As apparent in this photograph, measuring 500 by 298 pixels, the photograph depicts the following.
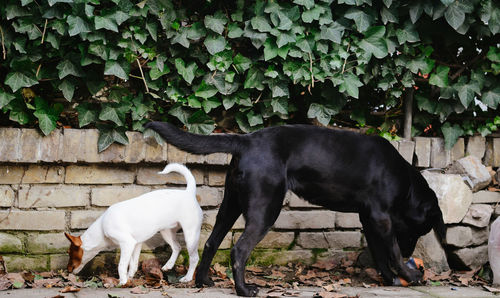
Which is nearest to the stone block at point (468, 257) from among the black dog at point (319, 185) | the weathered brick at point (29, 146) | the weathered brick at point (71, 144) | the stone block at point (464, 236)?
the stone block at point (464, 236)

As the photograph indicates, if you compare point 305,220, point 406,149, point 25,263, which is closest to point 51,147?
point 25,263

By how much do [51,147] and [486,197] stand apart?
11.1 ft

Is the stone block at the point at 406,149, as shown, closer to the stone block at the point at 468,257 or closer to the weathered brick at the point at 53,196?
the stone block at the point at 468,257

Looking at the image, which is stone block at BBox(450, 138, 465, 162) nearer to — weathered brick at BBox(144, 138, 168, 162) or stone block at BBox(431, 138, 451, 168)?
stone block at BBox(431, 138, 451, 168)

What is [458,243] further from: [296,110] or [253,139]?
[253,139]

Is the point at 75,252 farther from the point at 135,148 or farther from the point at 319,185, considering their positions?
the point at 319,185

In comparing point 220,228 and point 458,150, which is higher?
point 458,150

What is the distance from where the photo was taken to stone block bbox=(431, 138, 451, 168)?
450 cm

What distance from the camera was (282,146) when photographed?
351 centimetres

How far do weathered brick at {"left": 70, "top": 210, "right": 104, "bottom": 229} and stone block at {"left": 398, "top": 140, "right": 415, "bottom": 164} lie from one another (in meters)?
2.36

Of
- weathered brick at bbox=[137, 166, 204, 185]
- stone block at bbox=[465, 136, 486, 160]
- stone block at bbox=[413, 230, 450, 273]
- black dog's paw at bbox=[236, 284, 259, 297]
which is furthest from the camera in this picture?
stone block at bbox=[465, 136, 486, 160]

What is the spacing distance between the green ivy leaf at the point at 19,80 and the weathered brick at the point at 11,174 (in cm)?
56

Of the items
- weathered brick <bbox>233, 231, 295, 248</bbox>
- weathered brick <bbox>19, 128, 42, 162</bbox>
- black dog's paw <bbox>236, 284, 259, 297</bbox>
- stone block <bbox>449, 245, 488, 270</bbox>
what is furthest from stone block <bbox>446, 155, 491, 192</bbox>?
weathered brick <bbox>19, 128, 42, 162</bbox>

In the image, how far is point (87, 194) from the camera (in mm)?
3986
